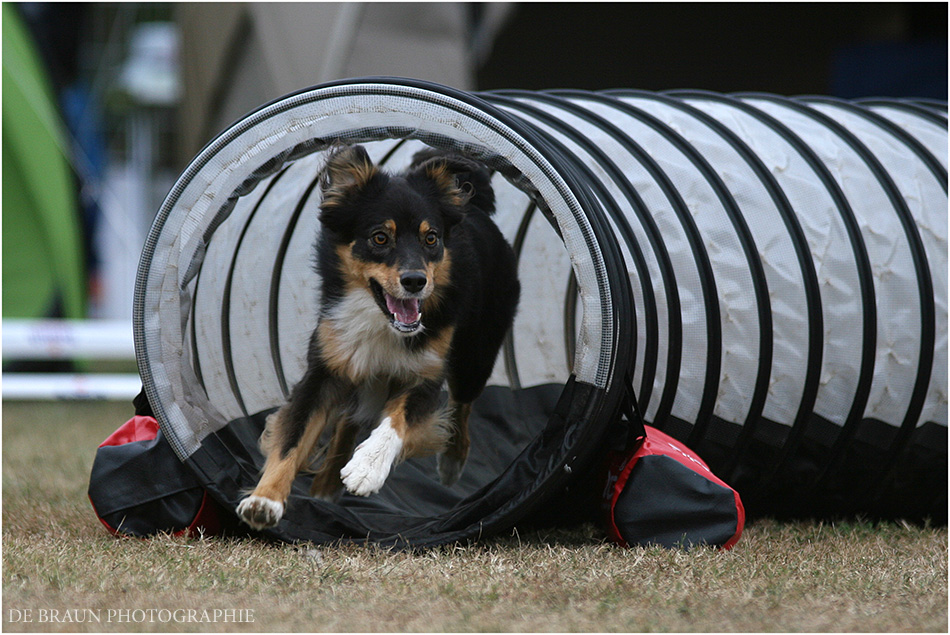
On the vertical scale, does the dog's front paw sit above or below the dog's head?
below

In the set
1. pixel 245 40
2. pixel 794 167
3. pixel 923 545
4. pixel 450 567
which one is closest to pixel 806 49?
pixel 245 40

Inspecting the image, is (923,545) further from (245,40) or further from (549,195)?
(245,40)

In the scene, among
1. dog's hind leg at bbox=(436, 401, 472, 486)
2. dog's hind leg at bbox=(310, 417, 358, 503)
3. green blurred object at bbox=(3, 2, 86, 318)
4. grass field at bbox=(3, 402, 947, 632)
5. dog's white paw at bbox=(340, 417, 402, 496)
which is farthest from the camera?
green blurred object at bbox=(3, 2, 86, 318)

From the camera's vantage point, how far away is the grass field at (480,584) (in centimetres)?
244

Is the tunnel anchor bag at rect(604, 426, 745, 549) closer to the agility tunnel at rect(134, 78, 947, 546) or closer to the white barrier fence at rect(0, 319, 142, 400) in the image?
the agility tunnel at rect(134, 78, 947, 546)

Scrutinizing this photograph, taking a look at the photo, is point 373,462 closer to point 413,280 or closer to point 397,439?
point 397,439

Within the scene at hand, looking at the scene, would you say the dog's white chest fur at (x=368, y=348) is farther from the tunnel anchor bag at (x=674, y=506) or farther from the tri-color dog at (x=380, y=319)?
the tunnel anchor bag at (x=674, y=506)

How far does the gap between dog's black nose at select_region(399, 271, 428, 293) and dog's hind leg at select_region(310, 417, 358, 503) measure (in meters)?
0.81

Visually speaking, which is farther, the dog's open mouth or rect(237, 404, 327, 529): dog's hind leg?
the dog's open mouth

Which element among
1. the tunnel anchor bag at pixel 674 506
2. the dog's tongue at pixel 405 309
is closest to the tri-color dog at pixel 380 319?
the dog's tongue at pixel 405 309

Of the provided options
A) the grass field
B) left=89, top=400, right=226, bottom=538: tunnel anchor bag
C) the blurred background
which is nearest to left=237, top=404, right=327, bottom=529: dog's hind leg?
the grass field

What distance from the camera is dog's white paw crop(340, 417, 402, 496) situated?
310 cm

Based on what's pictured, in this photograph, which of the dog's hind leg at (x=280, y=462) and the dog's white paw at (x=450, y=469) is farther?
the dog's white paw at (x=450, y=469)

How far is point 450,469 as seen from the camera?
4.19 metres
